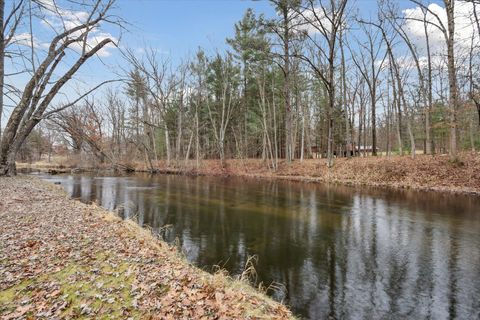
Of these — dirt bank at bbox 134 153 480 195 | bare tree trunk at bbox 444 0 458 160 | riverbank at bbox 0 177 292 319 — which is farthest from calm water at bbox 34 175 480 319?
bare tree trunk at bbox 444 0 458 160

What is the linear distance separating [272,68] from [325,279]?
31669mm

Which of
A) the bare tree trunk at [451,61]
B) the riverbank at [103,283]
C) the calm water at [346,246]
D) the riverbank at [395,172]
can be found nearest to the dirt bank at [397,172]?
the riverbank at [395,172]

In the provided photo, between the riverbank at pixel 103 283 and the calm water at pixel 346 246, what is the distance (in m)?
1.80

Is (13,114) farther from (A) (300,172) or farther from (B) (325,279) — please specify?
(A) (300,172)

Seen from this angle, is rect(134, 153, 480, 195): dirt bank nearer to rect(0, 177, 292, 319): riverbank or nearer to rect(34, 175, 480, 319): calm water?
rect(34, 175, 480, 319): calm water

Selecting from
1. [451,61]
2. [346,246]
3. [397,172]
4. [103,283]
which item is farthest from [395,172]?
[103,283]

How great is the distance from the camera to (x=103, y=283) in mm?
4594

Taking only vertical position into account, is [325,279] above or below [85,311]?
below

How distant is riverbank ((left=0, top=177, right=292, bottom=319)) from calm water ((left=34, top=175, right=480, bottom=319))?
180cm

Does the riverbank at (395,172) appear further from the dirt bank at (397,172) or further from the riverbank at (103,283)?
the riverbank at (103,283)

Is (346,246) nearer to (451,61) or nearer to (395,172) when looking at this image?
(395,172)

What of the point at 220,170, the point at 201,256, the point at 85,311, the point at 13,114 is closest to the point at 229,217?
the point at 201,256

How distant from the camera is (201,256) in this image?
830 cm

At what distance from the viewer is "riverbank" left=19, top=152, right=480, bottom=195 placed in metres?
18.2
